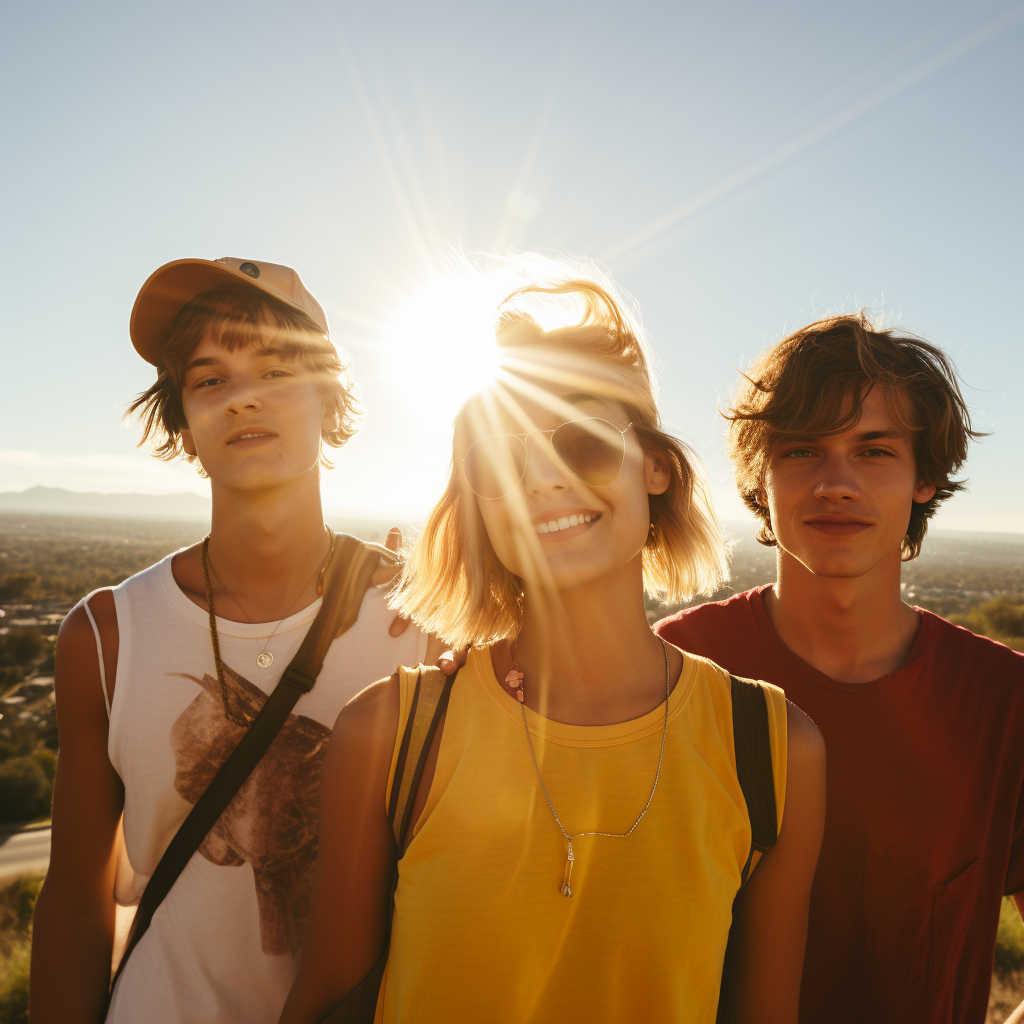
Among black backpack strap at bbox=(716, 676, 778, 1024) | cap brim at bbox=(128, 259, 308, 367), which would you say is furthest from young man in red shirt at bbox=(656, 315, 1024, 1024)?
cap brim at bbox=(128, 259, 308, 367)

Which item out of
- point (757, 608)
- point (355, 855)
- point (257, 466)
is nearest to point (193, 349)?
point (257, 466)

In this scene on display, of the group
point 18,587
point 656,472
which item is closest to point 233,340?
point 656,472

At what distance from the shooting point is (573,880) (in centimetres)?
162

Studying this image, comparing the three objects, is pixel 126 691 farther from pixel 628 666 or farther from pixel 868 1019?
pixel 868 1019

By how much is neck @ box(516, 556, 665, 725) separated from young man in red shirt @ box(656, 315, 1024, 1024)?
107cm

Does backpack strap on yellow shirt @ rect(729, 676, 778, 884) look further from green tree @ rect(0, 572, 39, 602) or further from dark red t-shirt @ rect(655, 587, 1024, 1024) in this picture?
green tree @ rect(0, 572, 39, 602)

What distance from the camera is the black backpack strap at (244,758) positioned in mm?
2133

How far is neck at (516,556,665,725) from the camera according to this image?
191cm

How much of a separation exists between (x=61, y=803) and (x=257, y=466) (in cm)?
145

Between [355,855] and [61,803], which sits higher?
[355,855]

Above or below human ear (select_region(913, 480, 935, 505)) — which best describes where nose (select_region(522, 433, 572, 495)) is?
below

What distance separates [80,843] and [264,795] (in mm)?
743

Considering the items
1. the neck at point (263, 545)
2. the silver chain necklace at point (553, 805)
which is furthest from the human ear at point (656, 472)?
the neck at point (263, 545)

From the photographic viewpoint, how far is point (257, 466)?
2393 millimetres
